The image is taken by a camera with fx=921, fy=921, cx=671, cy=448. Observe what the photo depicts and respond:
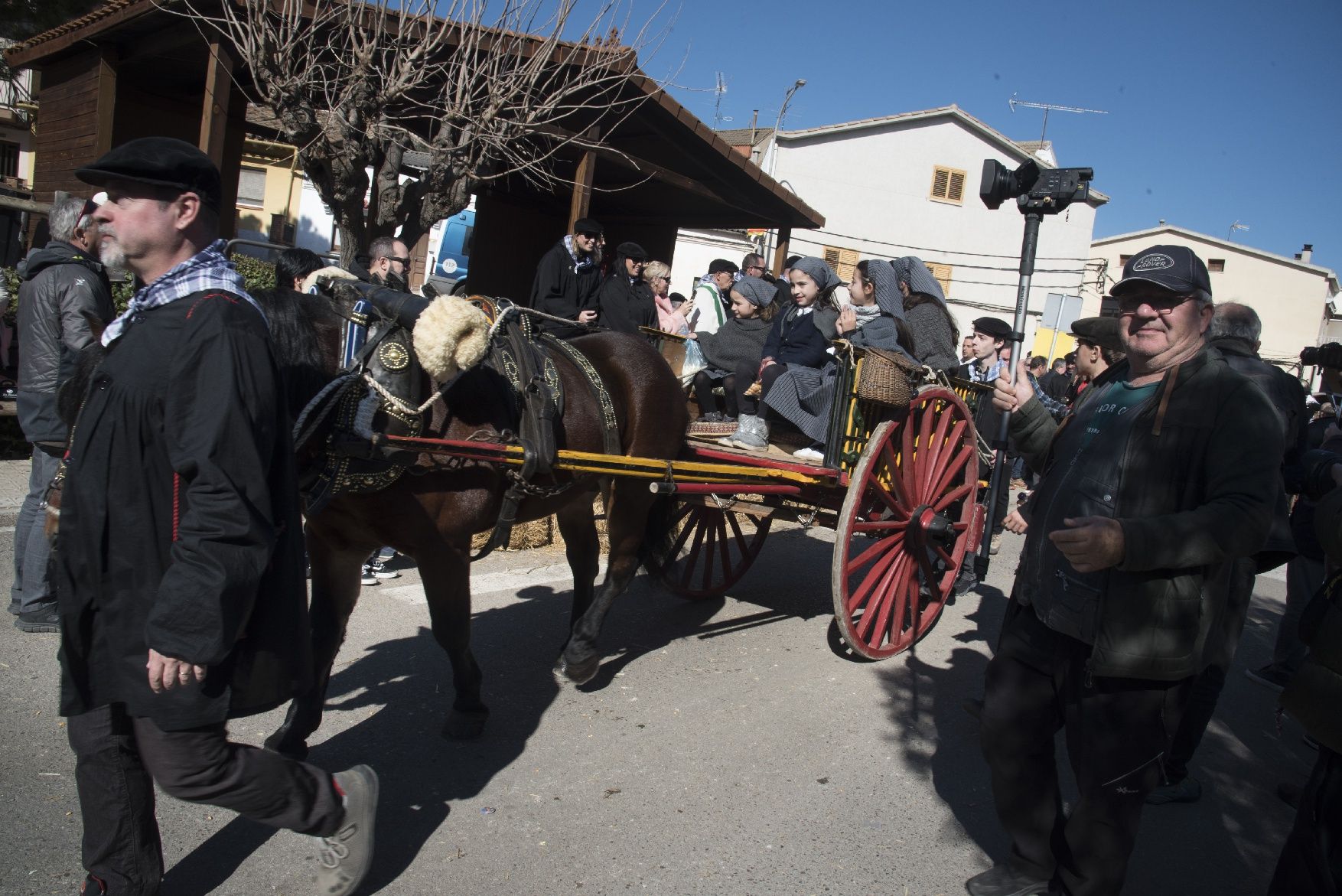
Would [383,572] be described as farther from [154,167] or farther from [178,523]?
[154,167]

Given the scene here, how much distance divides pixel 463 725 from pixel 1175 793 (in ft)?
9.79

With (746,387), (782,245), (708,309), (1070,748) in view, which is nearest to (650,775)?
(1070,748)

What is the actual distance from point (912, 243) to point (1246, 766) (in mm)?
26304

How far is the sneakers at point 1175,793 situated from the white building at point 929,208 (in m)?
24.7

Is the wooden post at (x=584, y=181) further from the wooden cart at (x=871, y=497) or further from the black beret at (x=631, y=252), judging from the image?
the wooden cart at (x=871, y=497)

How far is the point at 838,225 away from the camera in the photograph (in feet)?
92.7

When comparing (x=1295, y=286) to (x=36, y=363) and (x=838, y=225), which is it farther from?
(x=36, y=363)

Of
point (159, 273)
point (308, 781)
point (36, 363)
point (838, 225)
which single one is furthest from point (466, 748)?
point (838, 225)

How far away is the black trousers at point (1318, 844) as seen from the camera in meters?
2.32

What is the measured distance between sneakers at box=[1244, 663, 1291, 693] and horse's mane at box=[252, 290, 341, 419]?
18.3ft

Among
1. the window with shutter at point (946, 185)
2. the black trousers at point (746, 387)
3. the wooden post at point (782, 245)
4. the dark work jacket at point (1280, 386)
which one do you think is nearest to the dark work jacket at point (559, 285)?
the black trousers at point (746, 387)

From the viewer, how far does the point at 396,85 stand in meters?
7.53

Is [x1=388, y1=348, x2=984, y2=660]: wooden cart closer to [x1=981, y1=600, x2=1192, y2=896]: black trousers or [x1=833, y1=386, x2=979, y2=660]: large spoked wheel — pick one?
[x1=833, y1=386, x2=979, y2=660]: large spoked wheel

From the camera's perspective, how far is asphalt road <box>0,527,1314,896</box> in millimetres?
2871
